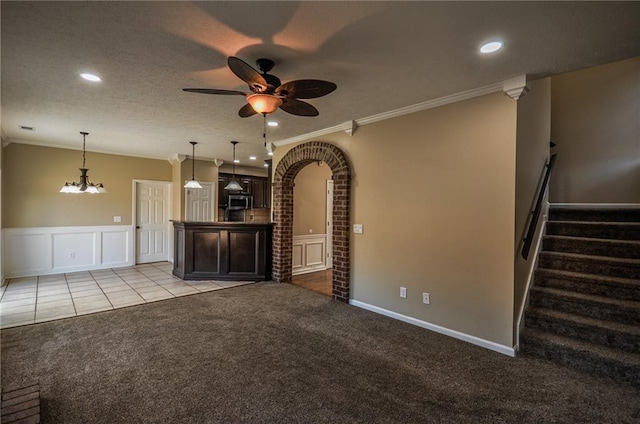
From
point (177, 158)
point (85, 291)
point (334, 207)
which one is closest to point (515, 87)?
point (334, 207)

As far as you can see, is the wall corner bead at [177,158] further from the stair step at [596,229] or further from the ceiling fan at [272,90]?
the stair step at [596,229]

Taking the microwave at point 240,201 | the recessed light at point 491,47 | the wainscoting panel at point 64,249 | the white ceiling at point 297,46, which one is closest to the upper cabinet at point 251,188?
the microwave at point 240,201

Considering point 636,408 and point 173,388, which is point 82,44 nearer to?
point 173,388

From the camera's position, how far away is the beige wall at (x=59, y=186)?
546cm

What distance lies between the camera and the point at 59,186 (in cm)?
591

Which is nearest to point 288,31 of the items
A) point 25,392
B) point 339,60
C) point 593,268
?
point 339,60

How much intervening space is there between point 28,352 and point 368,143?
4.25 m

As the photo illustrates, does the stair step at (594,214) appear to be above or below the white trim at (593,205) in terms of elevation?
below

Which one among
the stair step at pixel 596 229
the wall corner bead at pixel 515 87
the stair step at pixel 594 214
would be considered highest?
the wall corner bead at pixel 515 87

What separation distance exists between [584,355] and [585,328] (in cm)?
30

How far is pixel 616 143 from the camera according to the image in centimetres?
420

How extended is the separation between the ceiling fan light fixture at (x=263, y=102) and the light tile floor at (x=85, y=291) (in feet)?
11.4

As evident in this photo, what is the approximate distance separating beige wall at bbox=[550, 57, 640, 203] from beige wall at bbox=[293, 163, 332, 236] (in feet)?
13.2

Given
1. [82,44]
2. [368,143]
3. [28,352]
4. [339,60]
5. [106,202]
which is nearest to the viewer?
[82,44]
